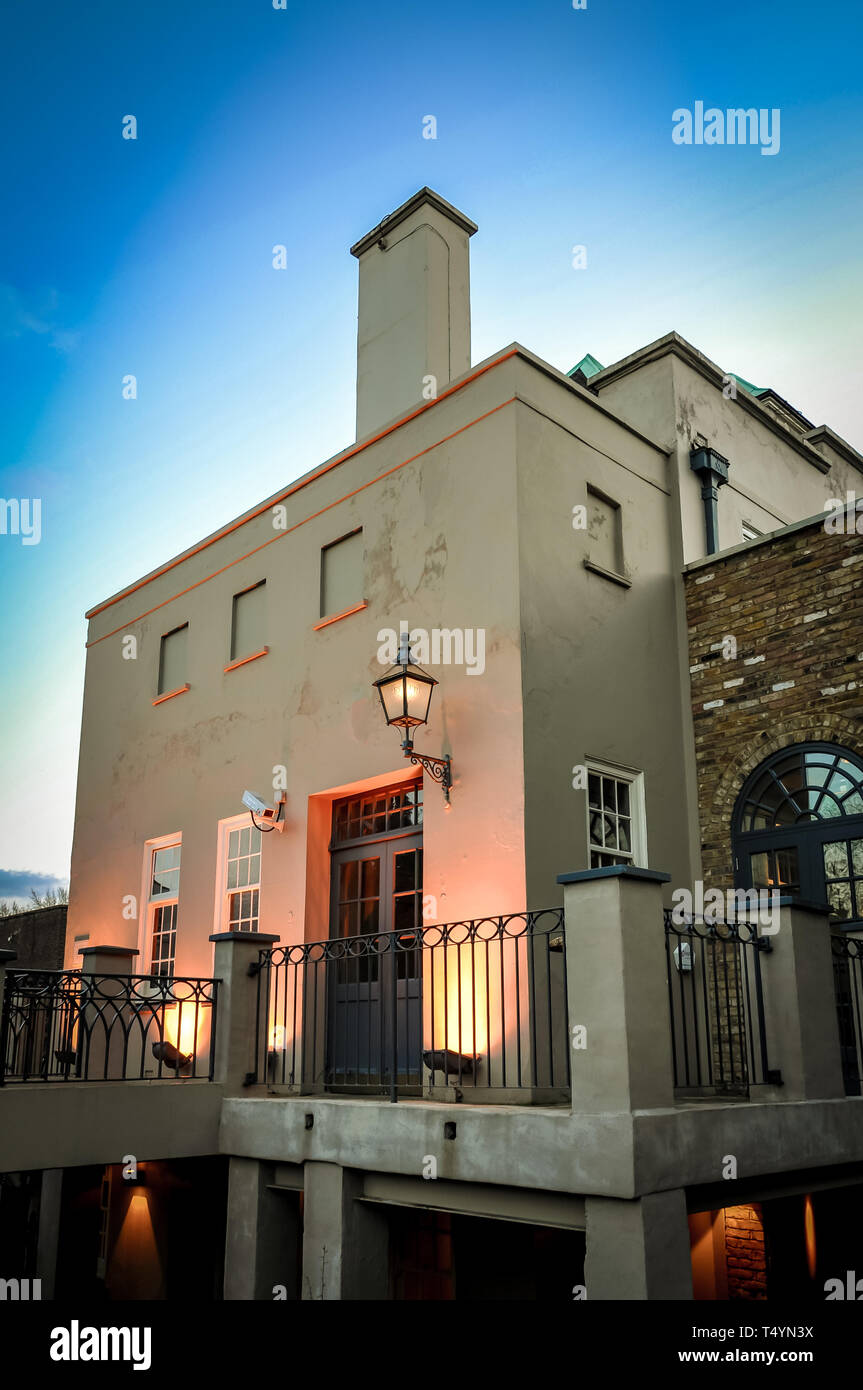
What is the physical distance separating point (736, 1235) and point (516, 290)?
9896 mm

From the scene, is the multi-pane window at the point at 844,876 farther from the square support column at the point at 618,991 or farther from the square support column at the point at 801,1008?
the square support column at the point at 618,991

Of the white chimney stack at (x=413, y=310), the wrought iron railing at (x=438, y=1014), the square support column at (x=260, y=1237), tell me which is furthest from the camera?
the white chimney stack at (x=413, y=310)

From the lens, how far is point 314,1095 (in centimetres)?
905

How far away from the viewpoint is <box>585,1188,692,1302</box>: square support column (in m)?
5.26

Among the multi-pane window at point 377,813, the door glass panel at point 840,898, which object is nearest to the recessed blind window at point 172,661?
the multi-pane window at point 377,813

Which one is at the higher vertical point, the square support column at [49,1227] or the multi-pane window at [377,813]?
the multi-pane window at [377,813]

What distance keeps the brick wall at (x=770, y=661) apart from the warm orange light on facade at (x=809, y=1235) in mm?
2660

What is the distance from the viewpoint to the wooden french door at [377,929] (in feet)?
29.7

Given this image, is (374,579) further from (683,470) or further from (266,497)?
(683,470)

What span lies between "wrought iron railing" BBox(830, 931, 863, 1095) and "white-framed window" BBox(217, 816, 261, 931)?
17.6 feet

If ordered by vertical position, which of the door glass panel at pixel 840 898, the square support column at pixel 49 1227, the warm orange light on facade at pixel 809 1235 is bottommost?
the square support column at pixel 49 1227

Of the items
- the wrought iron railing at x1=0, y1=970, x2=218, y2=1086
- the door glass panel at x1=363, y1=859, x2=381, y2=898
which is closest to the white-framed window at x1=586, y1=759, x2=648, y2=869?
the door glass panel at x1=363, y1=859, x2=381, y2=898

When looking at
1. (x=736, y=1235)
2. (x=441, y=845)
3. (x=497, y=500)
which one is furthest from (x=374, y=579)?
(x=736, y=1235)

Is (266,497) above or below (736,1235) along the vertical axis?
above
